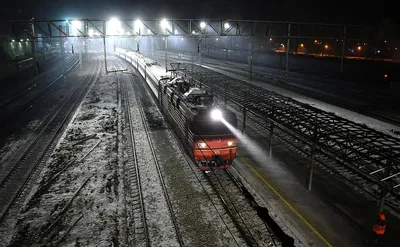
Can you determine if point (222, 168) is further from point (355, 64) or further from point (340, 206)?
point (355, 64)

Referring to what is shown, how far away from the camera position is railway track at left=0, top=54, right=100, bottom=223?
12750mm

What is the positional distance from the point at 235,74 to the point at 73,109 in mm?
29718

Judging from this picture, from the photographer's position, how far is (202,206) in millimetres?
11672

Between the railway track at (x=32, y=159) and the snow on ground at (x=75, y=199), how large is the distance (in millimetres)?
576

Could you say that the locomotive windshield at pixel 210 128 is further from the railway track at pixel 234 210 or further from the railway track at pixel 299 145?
the railway track at pixel 299 145

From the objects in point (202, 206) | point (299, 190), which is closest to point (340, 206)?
point (299, 190)

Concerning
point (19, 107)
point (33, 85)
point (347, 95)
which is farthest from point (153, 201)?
point (33, 85)

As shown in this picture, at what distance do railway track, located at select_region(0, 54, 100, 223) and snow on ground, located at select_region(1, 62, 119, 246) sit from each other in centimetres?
58

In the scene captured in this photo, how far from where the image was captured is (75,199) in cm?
1227

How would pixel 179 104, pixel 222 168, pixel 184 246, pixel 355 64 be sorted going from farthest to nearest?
1. pixel 355 64
2. pixel 179 104
3. pixel 222 168
4. pixel 184 246

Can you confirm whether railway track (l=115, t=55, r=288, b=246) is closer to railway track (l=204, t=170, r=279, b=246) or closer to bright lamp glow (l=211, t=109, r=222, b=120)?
railway track (l=204, t=170, r=279, b=246)

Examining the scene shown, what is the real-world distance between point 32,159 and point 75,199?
608cm

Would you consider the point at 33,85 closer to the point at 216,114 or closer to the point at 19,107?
the point at 19,107

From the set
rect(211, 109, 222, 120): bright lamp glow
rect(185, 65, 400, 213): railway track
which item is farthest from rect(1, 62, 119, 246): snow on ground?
rect(185, 65, 400, 213): railway track
